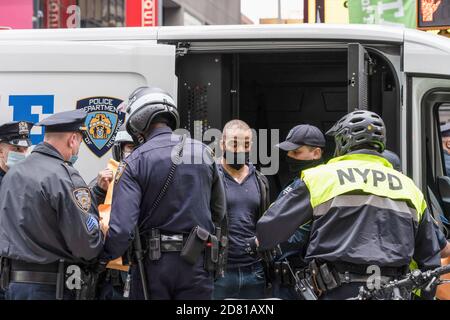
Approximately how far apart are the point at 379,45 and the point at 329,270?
82.5 inches

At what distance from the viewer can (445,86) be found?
4703 mm

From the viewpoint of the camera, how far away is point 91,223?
3588 mm

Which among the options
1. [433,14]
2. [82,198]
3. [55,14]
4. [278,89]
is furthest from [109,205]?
[433,14]

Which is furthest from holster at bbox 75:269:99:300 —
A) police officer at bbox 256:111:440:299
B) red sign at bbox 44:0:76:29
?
red sign at bbox 44:0:76:29

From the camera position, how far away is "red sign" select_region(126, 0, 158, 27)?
13688mm

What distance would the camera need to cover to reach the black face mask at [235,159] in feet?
15.8

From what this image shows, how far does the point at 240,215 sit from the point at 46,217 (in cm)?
159

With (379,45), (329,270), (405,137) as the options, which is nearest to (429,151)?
(405,137)

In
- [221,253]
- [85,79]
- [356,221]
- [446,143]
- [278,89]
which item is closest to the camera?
[356,221]

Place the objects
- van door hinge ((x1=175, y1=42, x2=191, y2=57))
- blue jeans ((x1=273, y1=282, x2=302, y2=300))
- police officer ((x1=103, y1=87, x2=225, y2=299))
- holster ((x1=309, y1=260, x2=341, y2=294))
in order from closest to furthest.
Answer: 1. holster ((x1=309, y1=260, x2=341, y2=294))
2. police officer ((x1=103, y1=87, x2=225, y2=299))
3. blue jeans ((x1=273, y1=282, x2=302, y2=300))
4. van door hinge ((x1=175, y1=42, x2=191, y2=57))

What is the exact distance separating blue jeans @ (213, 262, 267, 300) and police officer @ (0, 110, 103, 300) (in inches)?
49.7

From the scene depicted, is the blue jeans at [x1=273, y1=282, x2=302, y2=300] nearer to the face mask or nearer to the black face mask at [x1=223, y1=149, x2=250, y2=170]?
the black face mask at [x1=223, y1=149, x2=250, y2=170]

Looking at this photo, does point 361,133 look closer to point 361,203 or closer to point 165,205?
point 361,203
